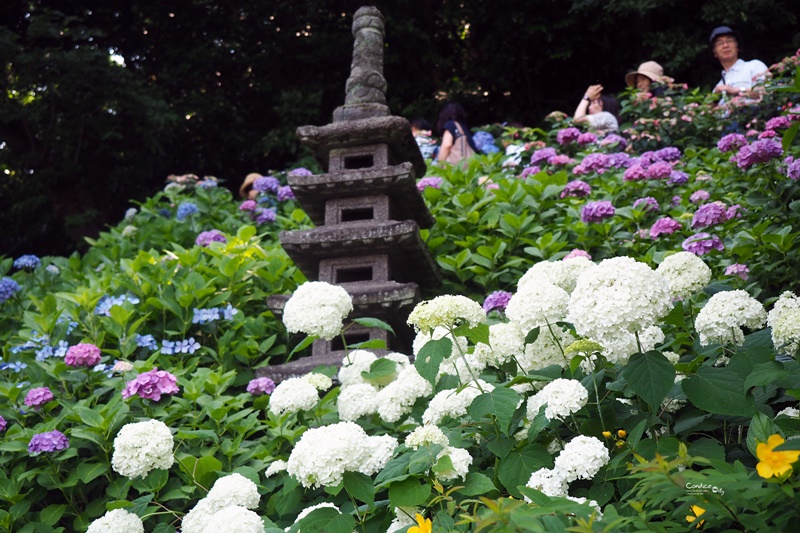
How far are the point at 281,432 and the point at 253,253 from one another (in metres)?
2.11

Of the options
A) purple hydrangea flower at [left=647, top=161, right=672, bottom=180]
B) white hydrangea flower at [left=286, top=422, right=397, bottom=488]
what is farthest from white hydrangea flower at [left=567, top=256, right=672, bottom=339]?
purple hydrangea flower at [left=647, top=161, right=672, bottom=180]

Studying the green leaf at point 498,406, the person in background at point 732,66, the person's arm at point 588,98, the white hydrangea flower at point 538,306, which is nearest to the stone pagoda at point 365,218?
the white hydrangea flower at point 538,306

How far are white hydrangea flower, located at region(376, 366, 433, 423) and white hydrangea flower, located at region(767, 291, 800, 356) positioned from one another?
3.19ft

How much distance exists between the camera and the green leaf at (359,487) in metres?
2.03

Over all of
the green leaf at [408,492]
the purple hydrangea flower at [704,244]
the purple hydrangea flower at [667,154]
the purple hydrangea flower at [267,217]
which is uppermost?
the purple hydrangea flower at [667,154]

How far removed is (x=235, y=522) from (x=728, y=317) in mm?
1347

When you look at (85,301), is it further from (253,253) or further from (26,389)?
(253,253)

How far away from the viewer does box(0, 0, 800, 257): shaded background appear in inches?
400

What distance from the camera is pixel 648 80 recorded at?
27.2 feet

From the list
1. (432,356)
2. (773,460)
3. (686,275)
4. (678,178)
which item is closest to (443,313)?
(432,356)

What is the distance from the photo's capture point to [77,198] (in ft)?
34.6

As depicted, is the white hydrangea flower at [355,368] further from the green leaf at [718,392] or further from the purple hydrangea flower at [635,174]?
the purple hydrangea flower at [635,174]

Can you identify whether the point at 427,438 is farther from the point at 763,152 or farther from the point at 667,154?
the point at 667,154

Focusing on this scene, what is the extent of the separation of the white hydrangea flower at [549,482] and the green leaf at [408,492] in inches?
9.4
